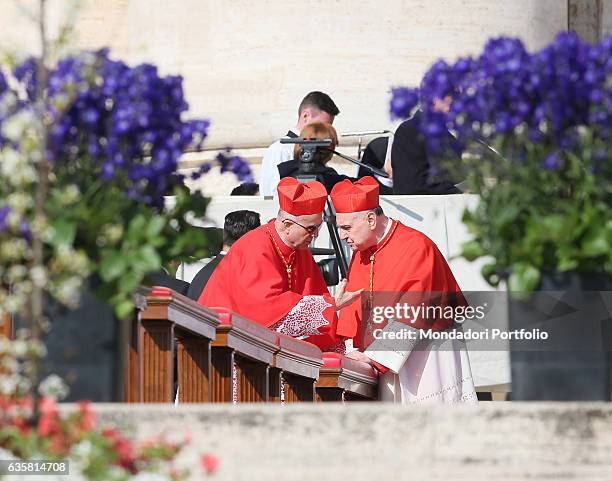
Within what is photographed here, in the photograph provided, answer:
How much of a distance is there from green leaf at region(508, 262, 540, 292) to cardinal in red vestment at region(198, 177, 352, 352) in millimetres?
5157

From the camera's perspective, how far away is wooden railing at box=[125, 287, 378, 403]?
8.02m

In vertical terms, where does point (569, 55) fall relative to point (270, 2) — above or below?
below

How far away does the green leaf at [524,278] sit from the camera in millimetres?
5781

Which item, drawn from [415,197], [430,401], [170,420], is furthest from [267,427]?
[415,197]

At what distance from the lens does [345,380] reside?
1091 centimetres

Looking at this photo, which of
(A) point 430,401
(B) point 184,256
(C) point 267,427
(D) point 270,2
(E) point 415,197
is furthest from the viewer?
(D) point 270,2

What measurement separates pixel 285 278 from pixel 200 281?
1.79 feet

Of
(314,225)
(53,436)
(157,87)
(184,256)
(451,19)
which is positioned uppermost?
(451,19)

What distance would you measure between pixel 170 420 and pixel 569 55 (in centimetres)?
166

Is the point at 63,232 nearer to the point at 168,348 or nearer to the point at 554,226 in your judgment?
the point at 554,226

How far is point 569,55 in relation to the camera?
19.6 feet

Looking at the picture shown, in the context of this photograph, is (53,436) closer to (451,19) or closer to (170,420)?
(170,420)

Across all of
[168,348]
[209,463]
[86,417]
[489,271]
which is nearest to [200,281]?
[168,348]

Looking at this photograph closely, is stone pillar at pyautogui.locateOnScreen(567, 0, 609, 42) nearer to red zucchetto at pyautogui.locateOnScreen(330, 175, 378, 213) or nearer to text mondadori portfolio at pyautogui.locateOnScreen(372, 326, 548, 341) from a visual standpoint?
text mondadori portfolio at pyautogui.locateOnScreen(372, 326, 548, 341)
